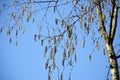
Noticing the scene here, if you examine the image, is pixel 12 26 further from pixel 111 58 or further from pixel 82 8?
pixel 111 58

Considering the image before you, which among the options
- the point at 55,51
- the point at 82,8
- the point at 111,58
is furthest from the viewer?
the point at 82,8

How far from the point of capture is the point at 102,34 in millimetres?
3799

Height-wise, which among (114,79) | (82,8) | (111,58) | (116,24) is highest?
(82,8)

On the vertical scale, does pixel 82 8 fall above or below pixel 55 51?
above

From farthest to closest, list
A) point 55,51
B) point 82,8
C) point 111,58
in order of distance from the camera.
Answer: point 82,8
point 111,58
point 55,51

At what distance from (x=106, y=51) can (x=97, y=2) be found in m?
0.73

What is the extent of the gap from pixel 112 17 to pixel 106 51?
0.51 m

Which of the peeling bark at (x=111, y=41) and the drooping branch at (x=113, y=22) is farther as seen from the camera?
the drooping branch at (x=113, y=22)

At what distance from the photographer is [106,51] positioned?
3762mm

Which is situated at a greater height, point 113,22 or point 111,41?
point 113,22

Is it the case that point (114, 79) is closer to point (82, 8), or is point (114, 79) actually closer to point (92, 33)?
point (92, 33)

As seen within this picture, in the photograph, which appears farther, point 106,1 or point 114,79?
→ point 106,1

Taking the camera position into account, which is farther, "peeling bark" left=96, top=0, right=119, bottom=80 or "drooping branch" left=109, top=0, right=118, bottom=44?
"drooping branch" left=109, top=0, right=118, bottom=44

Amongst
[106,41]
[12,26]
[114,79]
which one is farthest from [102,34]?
[12,26]
